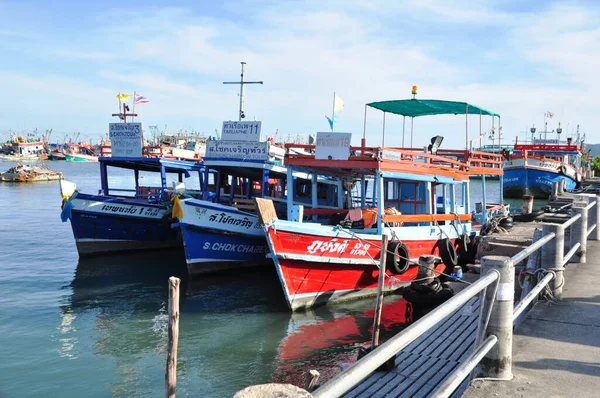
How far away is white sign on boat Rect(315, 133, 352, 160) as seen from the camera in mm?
12328

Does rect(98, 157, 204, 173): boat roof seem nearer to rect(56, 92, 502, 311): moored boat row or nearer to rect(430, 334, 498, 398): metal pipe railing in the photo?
rect(56, 92, 502, 311): moored boat row

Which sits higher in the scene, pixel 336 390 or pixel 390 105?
pixel 390 105

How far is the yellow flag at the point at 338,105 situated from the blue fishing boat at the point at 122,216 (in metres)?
6.04

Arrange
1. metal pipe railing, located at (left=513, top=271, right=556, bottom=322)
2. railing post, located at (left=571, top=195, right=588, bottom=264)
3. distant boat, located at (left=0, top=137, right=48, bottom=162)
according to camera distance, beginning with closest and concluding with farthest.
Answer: metal pipe railing, located at (left=513, top=271, right=556, bottom=322) < railing post, located at (left=571, top=195, right=588, bottom=264) < distant boat, located at (left=0, top=137, right=48, bottom=162)

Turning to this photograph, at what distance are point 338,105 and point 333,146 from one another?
83.3 inches

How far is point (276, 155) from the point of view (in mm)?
15867

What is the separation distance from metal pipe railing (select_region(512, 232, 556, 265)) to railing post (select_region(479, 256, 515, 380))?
0.29 meters

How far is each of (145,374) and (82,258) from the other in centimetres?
1046

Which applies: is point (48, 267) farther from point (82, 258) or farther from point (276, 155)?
point (276, 155)

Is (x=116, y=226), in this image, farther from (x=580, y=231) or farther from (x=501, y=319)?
(x=501, y=319)

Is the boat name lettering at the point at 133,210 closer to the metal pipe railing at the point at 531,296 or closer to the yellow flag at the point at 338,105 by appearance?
the yellow flag at the point at 338,105

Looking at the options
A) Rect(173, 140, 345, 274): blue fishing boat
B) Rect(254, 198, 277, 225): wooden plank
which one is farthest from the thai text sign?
Rect(254, 198, 277, 225): wooden plank

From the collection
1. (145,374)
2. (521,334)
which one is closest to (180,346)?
(145,374)

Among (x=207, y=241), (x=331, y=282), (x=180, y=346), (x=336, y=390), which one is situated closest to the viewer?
(x=336, y=390)
